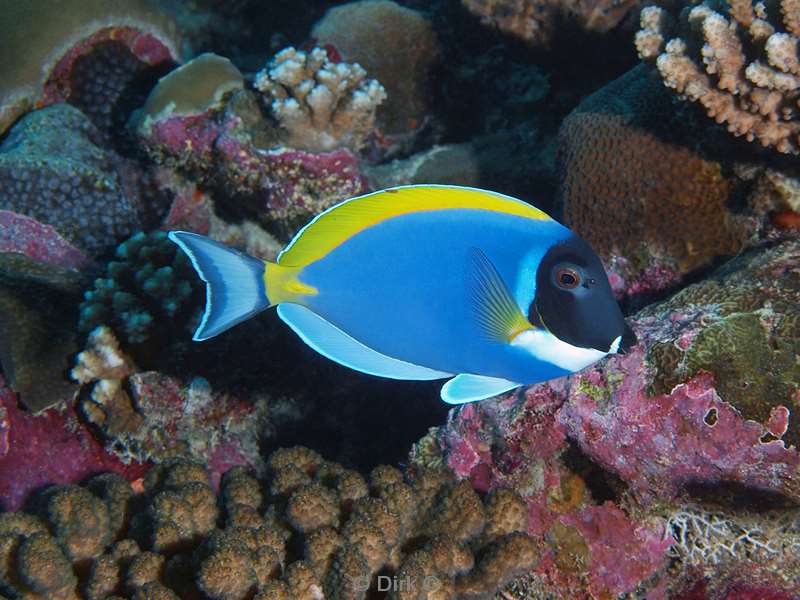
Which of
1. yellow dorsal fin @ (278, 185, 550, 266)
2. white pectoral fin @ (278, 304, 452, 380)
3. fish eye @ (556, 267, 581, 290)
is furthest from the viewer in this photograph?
white pectoral fin @ (278, 304, 452, 380)

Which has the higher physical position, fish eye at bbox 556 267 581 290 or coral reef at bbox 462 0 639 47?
fish eye at bbox 556 267 581 290

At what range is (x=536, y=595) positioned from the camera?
2.80 m

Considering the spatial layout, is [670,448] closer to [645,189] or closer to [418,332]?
[418,332]

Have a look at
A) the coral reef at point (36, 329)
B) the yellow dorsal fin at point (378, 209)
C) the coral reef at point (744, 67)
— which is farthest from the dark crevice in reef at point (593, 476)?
the coral reef at point (36, 329)

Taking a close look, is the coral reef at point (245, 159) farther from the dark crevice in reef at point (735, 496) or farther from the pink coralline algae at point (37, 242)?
the dark crevice in reef at point (735, 496)

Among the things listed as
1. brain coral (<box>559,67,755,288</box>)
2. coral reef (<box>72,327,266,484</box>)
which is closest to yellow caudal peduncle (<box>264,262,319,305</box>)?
coral reef (<box>72,327,266,484</box>)

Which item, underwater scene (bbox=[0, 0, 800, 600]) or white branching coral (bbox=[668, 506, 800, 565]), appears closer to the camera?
underwater scene (bbox=[0, 0, 800, 600])

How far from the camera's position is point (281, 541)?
2.74m

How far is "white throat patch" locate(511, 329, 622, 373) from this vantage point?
5.83 ft

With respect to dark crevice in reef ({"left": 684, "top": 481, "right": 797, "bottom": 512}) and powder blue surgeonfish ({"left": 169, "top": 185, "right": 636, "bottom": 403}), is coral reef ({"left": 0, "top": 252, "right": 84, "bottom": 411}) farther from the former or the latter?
dark crevice in reef ({"left": 684, "top": 481, "right": 797, "bottom": 512})

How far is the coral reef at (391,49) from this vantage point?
5719 mm

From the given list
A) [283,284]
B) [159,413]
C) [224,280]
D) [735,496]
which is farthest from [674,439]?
[159,413]

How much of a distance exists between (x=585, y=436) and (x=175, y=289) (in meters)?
2.52

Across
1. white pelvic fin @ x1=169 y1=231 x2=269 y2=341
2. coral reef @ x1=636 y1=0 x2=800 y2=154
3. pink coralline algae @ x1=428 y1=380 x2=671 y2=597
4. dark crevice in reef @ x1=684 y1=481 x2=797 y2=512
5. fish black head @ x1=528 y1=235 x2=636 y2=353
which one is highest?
coral reef @ x1=636 y1=0 x2=800 y2=154
